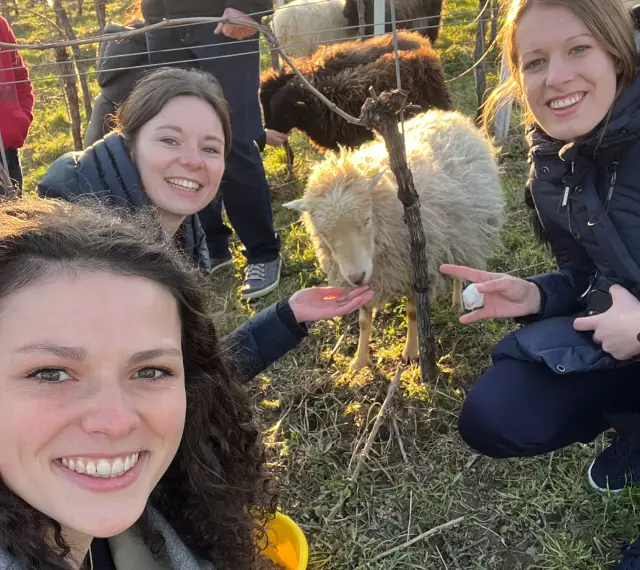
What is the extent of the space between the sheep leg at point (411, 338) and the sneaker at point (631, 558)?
1.27 meters

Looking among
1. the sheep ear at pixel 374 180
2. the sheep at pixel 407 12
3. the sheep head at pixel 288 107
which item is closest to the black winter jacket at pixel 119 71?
the sheep head at pixel 288 107

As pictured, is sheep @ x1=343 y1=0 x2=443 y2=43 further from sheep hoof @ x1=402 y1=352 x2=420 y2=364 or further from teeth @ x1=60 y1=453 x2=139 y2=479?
teeth @ x1=60 y1=453 x2=139 y2=479

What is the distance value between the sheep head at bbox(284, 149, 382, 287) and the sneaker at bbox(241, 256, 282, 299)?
0.87m

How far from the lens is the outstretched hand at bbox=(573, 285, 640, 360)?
1.67 m

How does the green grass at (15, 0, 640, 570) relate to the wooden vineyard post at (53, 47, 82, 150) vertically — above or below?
below

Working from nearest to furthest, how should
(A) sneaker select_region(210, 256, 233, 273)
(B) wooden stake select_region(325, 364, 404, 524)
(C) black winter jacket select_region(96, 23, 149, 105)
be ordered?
(B) wooden stake select_region(325, 364, 404, 524) → (C) black winter jacket select_region(96, 23, 149, 105) → (A) sneaker select_region(210, 256, 233, 273)

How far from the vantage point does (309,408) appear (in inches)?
106

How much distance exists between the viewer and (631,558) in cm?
175

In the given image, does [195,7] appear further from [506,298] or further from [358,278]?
[506,298]

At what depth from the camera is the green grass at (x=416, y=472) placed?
2.01m

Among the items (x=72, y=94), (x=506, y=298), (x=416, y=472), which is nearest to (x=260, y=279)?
(x=416, y=472)

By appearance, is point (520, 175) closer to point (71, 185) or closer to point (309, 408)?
point (309, 408)

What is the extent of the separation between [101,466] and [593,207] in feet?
5.08

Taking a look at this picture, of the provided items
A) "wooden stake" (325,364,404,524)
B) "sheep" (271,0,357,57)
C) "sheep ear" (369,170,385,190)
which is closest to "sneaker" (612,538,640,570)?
"wooden stake" (325,364,404,524)
